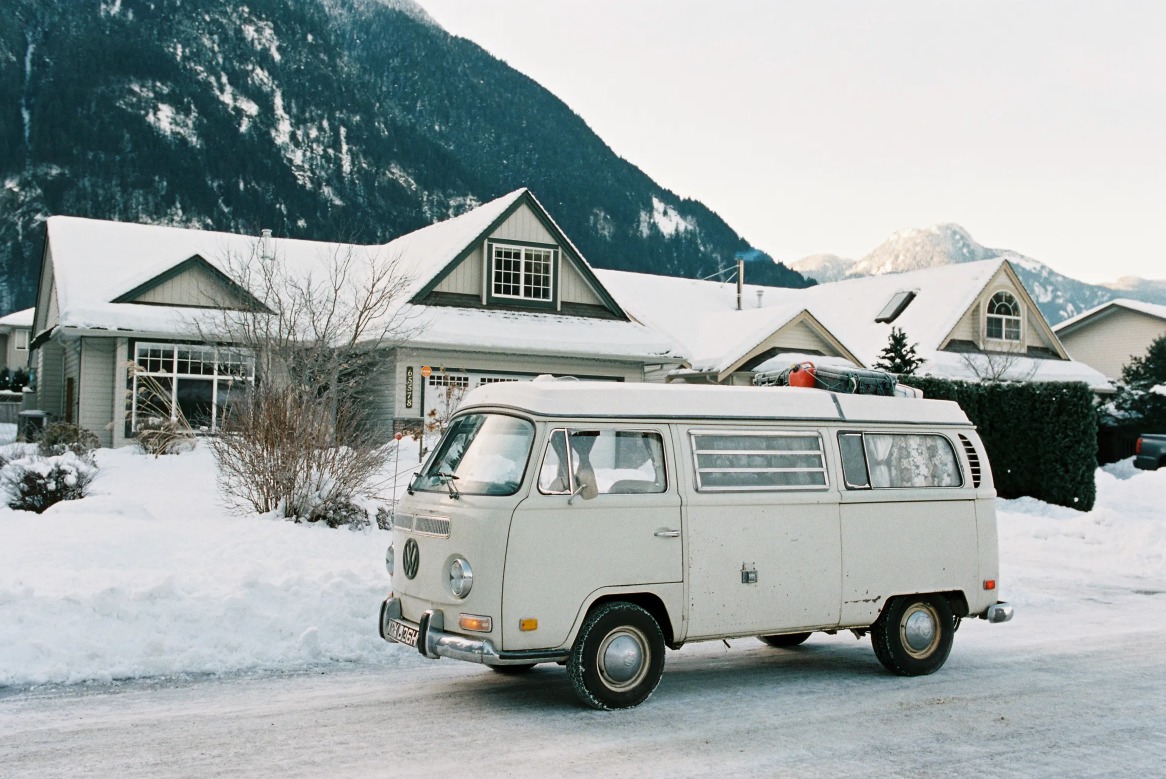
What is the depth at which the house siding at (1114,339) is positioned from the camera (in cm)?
4462

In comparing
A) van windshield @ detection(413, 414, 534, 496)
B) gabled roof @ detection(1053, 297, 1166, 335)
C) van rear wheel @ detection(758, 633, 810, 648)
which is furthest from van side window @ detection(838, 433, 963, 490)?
gabled roof @ detection(1053, 297, 1166, 335)

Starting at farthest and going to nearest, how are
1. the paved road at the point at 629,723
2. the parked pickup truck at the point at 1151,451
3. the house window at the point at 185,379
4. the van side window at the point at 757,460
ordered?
the parked pickup truck at the point at 1151,451 → the house window at the point at 185,379 → the van side window at the point at 757,460 → the paved road at the point at 629,723

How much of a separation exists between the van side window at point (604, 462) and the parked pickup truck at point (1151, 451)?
73.6ft

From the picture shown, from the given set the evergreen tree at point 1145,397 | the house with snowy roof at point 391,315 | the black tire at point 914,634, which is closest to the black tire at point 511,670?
the black tire at point 914,634

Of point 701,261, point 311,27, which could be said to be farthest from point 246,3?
point 701,261

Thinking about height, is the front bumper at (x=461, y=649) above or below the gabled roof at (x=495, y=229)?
below

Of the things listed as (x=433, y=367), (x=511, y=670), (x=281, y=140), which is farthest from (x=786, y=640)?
(x=281, y=140)

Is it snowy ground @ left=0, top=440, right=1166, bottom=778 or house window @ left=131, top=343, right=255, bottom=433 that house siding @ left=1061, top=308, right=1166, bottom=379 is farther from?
snowy ground @ left=0, top=440, right=1166, bottom=778

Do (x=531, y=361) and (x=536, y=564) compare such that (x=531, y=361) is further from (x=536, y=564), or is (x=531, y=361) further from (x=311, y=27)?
(x=311, y=27)

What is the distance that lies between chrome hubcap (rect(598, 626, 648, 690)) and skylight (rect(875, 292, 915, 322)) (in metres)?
34.6

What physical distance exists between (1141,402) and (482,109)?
11782 centimetres

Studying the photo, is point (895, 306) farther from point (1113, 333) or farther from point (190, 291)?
point (190, 291)

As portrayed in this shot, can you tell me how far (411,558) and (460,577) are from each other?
708 mm

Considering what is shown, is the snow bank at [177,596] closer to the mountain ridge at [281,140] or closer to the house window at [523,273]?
the house window at [523,273]
